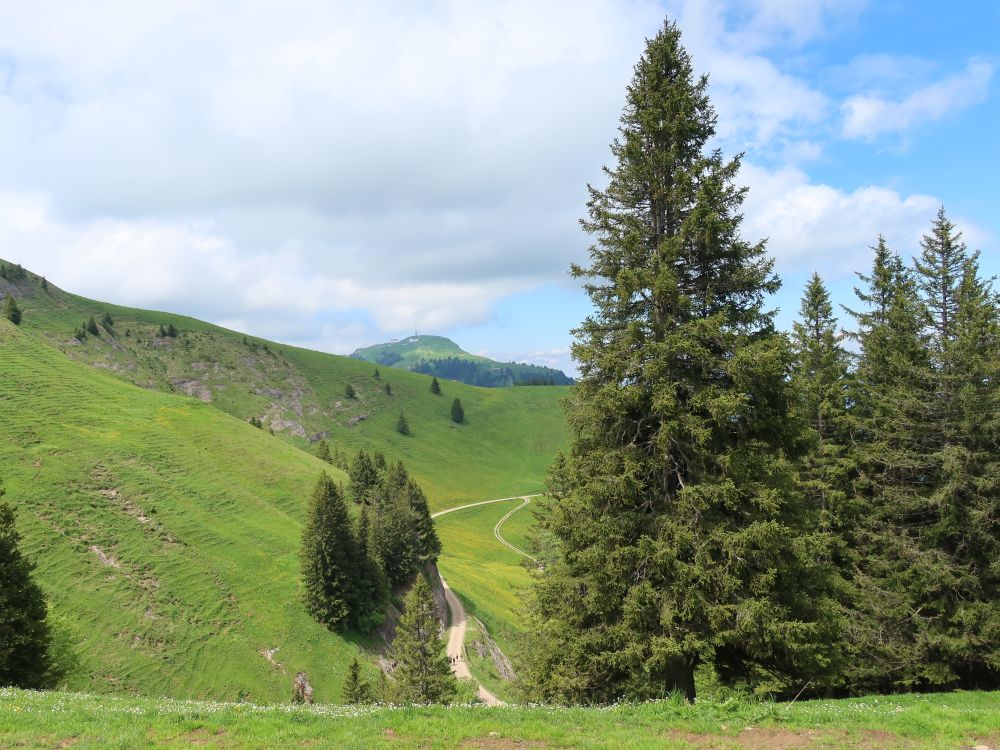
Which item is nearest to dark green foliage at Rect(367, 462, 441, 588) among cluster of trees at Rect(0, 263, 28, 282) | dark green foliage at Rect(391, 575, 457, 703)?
dark green foliage at Rect(391, 575, 457, 703)

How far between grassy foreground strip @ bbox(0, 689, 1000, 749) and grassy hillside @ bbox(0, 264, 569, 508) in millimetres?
128147

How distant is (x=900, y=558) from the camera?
22391 millimetres

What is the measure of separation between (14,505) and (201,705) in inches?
1681

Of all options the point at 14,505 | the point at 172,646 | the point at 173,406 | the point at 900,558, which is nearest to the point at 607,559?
the point at 900,558

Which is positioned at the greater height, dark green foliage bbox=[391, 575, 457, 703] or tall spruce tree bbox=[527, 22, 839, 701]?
tall spruce tree bbox=[527, 22, 839, 701]

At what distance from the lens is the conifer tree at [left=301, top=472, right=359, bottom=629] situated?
47.1 m

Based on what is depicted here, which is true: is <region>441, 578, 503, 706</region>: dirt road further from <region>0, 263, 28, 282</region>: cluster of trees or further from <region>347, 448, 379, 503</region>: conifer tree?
<region>0, 263, 28, 282</region>: cluster of trees

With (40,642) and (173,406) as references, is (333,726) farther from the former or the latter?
(173,406)

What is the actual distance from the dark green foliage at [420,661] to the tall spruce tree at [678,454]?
24.7m

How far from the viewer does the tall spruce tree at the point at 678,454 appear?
42.0ft

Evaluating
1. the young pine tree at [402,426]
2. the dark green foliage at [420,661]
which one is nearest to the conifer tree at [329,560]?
the dark green foliage at [420,661]

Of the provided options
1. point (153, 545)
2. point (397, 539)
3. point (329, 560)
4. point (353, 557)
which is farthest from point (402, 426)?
point (153, 545)

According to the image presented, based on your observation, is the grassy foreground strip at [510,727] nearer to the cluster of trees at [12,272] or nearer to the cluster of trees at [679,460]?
the cluster of trees at [679,460]

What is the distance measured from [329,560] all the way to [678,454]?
41.9m
